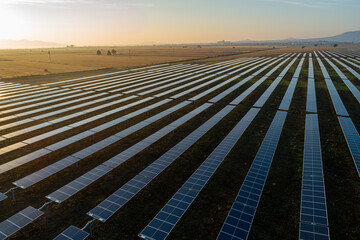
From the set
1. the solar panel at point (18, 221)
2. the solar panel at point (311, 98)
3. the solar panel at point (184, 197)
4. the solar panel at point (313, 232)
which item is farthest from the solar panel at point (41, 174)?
the solar panel at point (311, 98)

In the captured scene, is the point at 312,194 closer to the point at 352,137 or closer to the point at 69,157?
the point at 352,137

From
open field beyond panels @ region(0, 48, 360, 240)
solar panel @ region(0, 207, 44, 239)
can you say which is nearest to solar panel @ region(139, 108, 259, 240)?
open field beyond panels @ region(0, 48, 360, 240)

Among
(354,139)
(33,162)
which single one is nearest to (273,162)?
(354,139)

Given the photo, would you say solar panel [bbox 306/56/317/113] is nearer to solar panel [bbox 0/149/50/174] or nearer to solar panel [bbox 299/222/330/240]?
solar panel [bbox 299/222/330/240]

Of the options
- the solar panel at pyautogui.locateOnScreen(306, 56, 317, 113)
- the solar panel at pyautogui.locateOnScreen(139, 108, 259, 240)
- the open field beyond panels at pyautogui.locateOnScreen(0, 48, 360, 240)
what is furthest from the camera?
the solar panel at pyautogui.locateOnScreen(306, 56, 317, 113)

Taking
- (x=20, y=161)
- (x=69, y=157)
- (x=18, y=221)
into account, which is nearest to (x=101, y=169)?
(x=69, y=157)

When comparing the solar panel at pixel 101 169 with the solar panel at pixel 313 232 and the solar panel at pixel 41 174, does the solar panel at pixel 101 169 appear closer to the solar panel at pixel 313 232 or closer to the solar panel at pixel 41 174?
the solar panel at pixel 41 174
